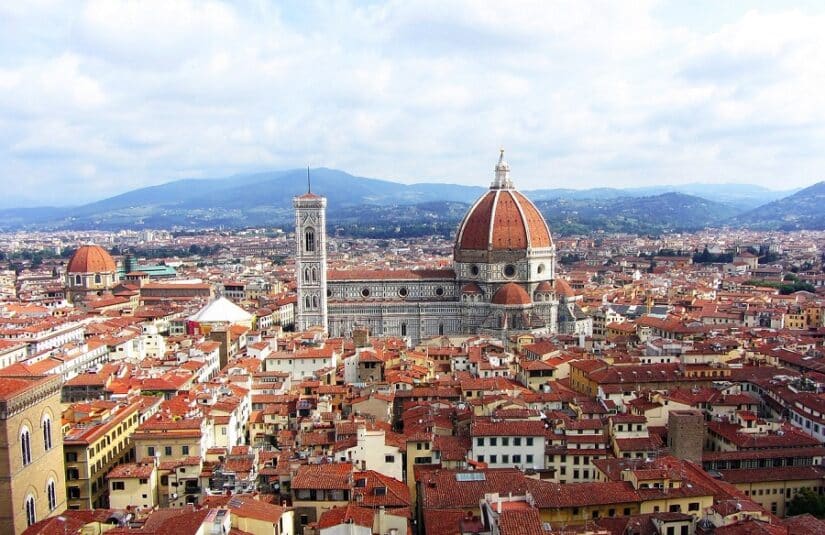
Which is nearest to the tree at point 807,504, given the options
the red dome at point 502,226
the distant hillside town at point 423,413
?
the distant hillside town at point 423,413

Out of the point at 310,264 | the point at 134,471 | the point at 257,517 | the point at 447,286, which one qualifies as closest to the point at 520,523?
the point at 257,517

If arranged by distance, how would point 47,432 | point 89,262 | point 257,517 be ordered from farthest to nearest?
point 89,262 < point 47,432 < point 257,517

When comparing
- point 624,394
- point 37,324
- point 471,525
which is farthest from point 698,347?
point 37,324

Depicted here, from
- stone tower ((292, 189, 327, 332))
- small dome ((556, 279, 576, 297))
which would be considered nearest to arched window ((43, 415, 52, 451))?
stone tower ((292, 189, 327, 332))

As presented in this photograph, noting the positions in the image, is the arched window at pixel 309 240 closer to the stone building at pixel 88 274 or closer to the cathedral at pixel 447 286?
the cathedral at pixel 447 286

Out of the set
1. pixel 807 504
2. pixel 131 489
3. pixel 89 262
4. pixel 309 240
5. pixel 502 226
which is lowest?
pixel 807 504

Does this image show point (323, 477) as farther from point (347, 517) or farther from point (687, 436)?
point (687, 436)
